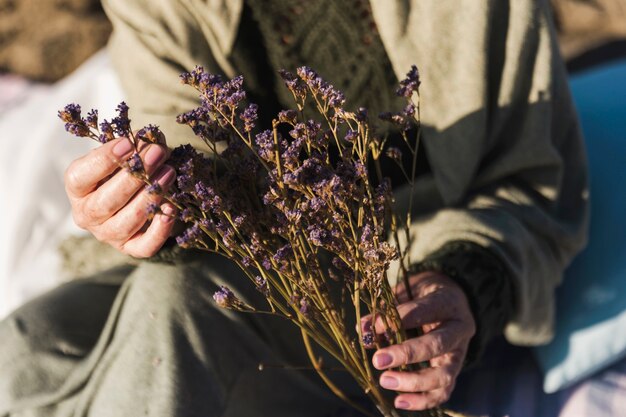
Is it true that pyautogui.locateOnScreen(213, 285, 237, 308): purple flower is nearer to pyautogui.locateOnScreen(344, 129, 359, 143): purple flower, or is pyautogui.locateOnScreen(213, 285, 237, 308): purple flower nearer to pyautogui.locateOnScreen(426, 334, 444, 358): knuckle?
pyautogui.locateOnScreen(344, 129, 359, 143): purple flower

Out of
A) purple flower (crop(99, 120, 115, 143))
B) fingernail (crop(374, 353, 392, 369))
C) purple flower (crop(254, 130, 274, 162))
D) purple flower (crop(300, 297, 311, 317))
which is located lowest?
fingernail (crop(374, 353, 392, 369))

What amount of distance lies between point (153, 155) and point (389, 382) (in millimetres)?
473

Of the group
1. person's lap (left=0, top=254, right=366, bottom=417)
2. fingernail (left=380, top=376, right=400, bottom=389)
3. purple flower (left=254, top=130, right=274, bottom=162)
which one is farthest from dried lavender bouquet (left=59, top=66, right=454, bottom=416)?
person's lap (left=0, top=254, right=366, bottom=417)

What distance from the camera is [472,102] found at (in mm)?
1613

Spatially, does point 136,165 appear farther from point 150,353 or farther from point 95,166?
point 150,353

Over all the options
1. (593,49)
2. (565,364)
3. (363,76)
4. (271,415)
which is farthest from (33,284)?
(593,49)

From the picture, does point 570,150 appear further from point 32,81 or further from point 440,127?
point 32,81

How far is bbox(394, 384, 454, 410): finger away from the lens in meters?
1.25

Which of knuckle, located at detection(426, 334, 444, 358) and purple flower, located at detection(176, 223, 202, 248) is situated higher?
purple flower, located at detection(176, 223, 202, 248)

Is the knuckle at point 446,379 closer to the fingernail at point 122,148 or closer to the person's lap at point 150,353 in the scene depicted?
the person's lap at point 150,353

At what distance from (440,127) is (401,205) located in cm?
18

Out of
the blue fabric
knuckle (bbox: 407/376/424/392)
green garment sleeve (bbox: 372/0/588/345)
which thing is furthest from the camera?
the blue fabric

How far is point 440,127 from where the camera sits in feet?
5.40

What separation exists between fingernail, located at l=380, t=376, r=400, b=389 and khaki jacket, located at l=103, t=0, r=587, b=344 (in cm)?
41
